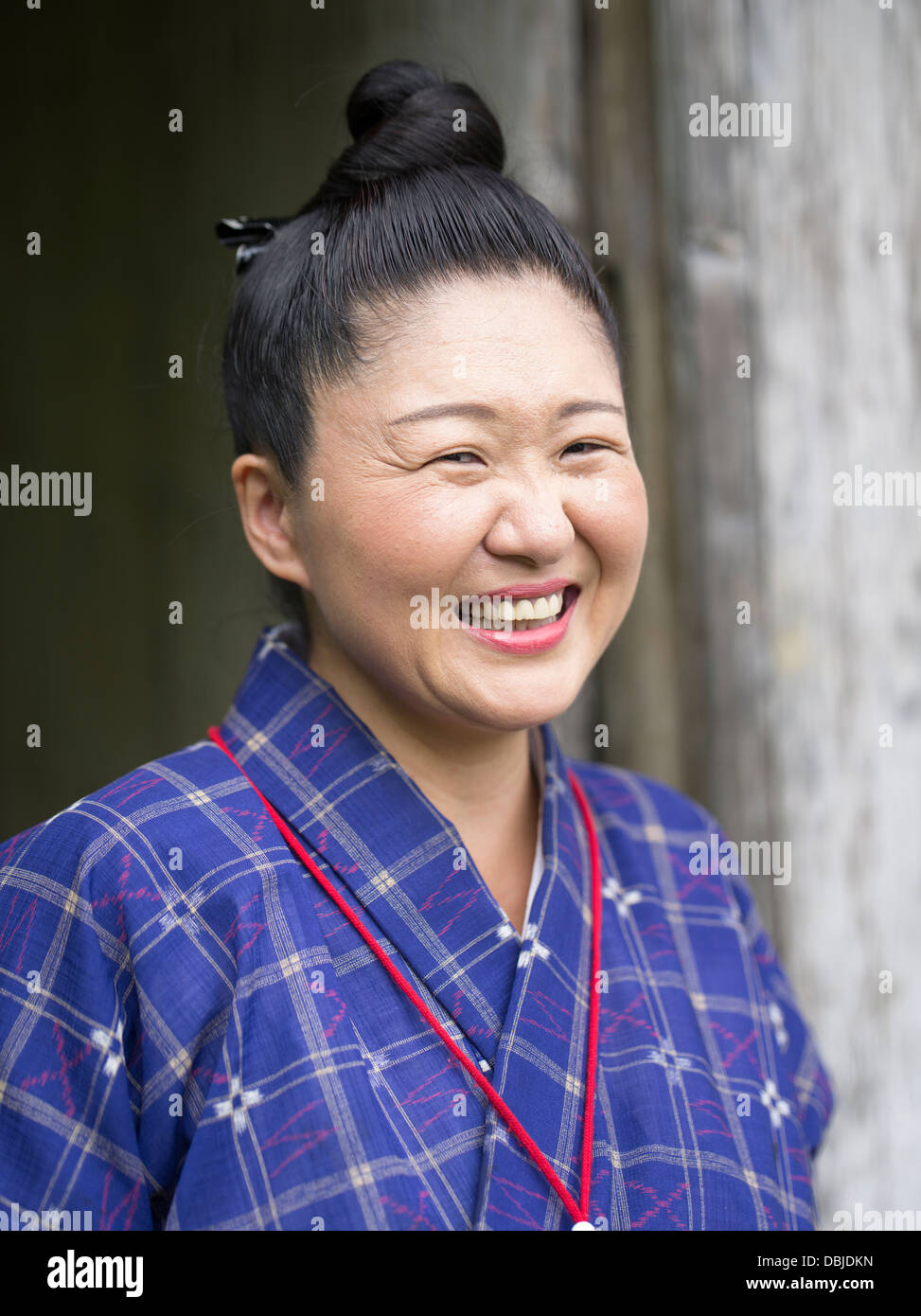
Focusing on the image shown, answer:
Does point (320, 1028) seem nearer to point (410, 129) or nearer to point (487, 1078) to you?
point (487, 1078)

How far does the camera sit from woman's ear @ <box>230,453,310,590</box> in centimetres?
127

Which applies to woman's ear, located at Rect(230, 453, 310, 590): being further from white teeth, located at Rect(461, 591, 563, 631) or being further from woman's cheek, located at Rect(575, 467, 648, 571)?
woman's cheek, located at Rect(575, 467, 648, 571)

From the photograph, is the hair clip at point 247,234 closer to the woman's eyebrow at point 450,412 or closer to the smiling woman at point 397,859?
the smiling woman at point 397,859

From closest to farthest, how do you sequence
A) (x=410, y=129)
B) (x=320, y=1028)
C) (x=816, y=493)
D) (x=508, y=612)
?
(x=320, y=1028)
(x=508, y=612)
(x=410, y=129)
(x=816, y=493)

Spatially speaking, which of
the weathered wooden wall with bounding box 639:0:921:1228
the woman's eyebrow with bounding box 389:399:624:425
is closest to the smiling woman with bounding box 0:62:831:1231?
the woman's eyebrow with bounding box 389:399:624:425

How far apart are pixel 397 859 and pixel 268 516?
16.3 inches

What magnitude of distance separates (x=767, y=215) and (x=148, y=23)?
4.41ft

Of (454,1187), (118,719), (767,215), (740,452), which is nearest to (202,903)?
(454,1187)

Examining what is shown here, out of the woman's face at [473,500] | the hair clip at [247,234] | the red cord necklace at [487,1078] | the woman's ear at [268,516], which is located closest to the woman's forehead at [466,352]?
the woman's face at [473,500]

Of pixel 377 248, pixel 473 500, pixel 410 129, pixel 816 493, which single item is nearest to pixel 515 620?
pixel 473 500

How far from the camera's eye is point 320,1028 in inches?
42.2

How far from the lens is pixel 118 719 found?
8.34ft

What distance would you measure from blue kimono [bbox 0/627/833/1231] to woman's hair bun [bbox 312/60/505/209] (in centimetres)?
56

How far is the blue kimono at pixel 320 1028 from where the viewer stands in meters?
1.03
